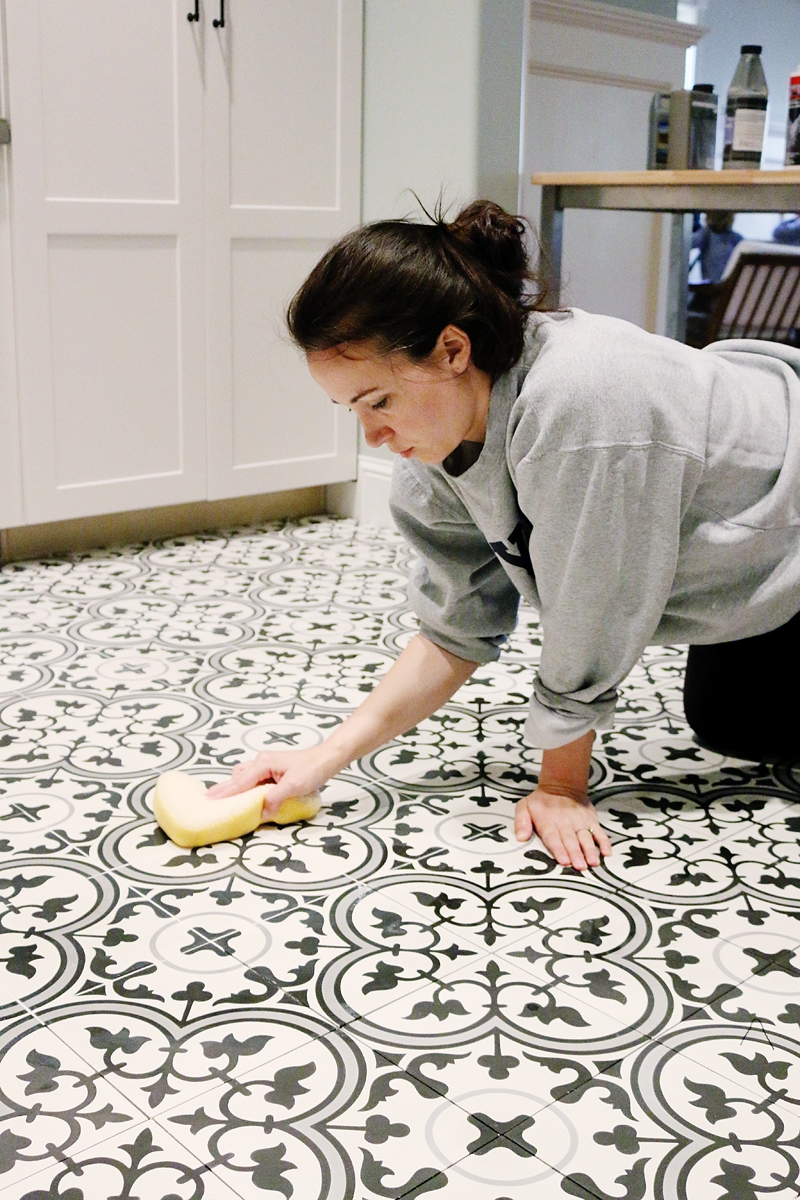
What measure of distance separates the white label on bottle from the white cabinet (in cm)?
92

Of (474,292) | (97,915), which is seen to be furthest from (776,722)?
(97,915)

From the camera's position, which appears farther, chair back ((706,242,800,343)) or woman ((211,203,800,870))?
chair back ((706,242,800,343))

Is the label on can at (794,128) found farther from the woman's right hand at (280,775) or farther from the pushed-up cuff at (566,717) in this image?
the woman's right hand at (280,775)

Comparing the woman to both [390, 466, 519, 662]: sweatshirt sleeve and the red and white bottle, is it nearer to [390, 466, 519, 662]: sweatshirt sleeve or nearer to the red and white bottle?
[390, 466, 519, 662]: sweatshirt sleeve

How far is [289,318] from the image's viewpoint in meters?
1.25

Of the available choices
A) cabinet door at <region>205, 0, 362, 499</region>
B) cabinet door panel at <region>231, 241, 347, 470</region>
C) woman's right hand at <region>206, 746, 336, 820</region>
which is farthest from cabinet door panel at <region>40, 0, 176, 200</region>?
woman's right hand at <region>206, 746, 336, 820</region>

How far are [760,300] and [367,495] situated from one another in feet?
4.00

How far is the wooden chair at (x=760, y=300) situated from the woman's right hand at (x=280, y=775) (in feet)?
7.41

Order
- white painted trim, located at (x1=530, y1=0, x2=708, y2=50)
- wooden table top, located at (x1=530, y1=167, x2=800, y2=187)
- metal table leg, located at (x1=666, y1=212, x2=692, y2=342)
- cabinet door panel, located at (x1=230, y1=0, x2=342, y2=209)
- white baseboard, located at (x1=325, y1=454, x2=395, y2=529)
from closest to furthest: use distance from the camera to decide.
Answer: wooden table top, located at (x1=530, y1=167, x2=800, y2=187), cabinet door panel, located at (x1=230, y1=0, x2=342, y2=209), white baseboard, located at (x1=325, y1=454, x2=395, y2=529), white painted trim, located at (x1=530, y1=0, x2=708, y2=50), metal table leg, located at (x1=666, y1=212, x2=692, y2=342)

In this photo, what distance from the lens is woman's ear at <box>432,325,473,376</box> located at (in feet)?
4.00

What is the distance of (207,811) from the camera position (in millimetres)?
1429

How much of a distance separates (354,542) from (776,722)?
1.39m

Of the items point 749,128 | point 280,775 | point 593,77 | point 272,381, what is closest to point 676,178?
point 749,128

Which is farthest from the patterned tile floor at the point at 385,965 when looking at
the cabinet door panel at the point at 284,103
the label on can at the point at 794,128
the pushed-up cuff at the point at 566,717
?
the cabinet door panel at the point at 284,103
